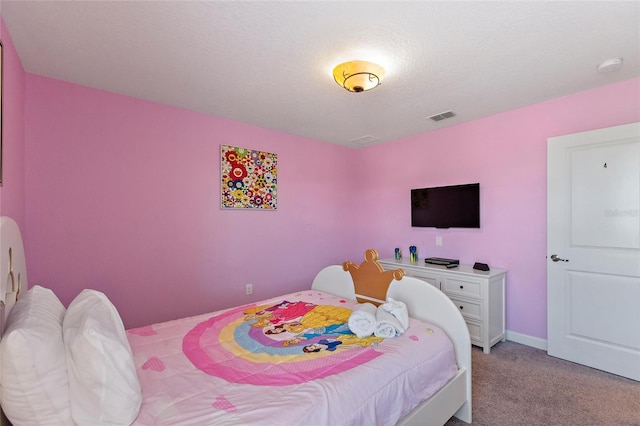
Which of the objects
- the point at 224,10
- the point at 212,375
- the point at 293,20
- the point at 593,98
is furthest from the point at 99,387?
the point at 593,98

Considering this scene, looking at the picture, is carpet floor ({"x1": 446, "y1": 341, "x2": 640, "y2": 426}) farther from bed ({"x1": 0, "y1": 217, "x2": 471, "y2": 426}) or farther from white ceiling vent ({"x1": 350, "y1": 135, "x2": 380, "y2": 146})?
white ceiling vent ({"x1": 350, "y1": 135, "x2": 380, "y2": 146})

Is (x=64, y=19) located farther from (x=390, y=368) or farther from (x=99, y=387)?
(x=390, y=368)

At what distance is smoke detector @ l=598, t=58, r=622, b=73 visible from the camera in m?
2.05

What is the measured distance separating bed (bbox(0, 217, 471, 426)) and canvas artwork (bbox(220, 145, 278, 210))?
4.81ft

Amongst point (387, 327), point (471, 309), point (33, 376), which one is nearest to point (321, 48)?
point (387, 327)

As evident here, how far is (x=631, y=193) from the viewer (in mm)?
2277

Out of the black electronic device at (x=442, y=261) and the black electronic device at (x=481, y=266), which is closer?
the black electronic device at (x=481, y=266)

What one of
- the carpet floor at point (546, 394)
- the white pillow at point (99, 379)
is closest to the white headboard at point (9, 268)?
the white pillow at point (99, 379)

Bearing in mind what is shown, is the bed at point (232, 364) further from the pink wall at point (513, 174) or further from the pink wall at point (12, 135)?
the pink wall at point (513, 174)

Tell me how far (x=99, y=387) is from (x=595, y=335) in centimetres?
335

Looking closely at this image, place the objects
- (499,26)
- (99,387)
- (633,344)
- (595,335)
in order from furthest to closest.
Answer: (595,335), (633,344), (499,26), (99,387)

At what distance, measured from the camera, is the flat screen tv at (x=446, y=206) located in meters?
3.27

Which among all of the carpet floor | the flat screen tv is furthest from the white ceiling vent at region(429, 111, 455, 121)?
the carpet floor

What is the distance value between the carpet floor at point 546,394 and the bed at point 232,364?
346mm
